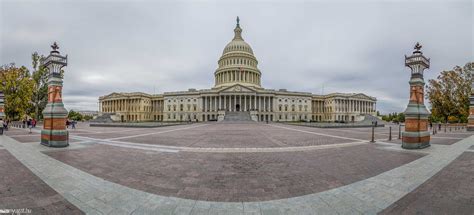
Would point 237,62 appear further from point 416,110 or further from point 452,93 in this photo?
point 416,110

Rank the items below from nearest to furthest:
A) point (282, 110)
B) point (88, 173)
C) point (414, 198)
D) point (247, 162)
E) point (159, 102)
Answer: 1. point (414, 198)
2. point (88, 173)
3. point (247, 162)
4. point (282, 110)
5. point (159, 102)

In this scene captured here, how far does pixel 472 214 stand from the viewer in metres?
3.84

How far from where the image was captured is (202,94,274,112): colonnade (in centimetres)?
8344

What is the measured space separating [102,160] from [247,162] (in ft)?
19.1

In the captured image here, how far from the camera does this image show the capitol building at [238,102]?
84.4 meters

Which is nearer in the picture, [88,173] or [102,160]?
[88,173]

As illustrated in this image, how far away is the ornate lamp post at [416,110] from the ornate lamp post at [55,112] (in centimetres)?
1976

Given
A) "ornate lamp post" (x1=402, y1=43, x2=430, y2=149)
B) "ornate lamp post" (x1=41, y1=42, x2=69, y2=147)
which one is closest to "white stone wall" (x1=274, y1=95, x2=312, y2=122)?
"ornate lamp post" (x1=402, y1=43, x2=430, y2=149)

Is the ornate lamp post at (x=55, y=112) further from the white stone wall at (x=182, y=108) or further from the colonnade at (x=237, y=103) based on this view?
the white stone wall at (x=182, y=108)

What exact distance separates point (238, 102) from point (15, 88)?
210ft

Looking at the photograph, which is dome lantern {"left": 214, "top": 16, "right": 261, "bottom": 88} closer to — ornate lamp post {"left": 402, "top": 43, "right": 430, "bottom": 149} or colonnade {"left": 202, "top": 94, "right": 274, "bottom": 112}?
colonnade {"left": 202, "top": 94, "right": 274, "bottom": 112}

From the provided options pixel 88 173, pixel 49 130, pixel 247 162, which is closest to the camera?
pixel 88 173

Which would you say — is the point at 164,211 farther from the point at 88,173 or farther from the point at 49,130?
the point at 49,130

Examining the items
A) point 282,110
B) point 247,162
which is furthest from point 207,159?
point 282,110
